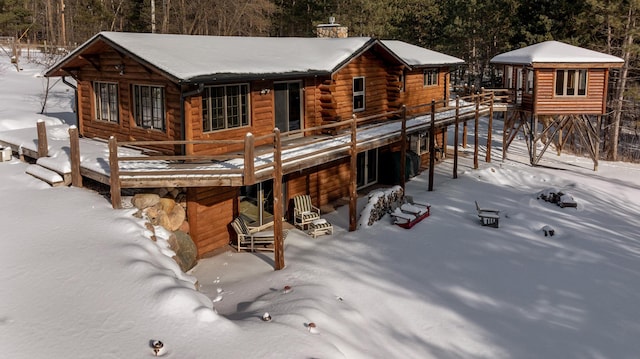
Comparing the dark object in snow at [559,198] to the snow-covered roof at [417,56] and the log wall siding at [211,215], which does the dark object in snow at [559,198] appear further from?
the log wall siding at [211,215]

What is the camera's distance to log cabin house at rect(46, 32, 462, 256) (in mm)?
14727

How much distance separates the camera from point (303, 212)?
1786 centimetres

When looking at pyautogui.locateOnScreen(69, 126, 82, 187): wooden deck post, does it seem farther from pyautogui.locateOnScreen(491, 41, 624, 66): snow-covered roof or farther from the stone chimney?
pyautogui.locateOnScreen(491, 41, 624, 66): snow-covered roof

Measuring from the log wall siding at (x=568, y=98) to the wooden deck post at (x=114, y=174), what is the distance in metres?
21.6

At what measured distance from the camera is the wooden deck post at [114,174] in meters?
12.7

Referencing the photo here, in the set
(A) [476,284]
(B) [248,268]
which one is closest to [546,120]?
(A) [476,284]

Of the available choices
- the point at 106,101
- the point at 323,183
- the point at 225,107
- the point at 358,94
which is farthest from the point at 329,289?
the point at 358,94

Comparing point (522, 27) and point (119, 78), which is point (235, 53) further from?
point (522, 27)

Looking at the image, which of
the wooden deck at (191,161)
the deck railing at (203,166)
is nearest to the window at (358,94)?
the wooden deck at (191,161)

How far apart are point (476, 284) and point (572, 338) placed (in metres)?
2.81

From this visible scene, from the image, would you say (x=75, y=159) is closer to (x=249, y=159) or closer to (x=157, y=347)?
(x=249, y=159)

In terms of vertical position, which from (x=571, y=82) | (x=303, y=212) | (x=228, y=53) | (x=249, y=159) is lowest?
(x=303, y=212)

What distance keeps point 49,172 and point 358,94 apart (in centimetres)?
1174

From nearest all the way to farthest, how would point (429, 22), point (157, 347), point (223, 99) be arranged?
1. point (157, 347)
2. point (223, 99)
3. point (429, 22)
